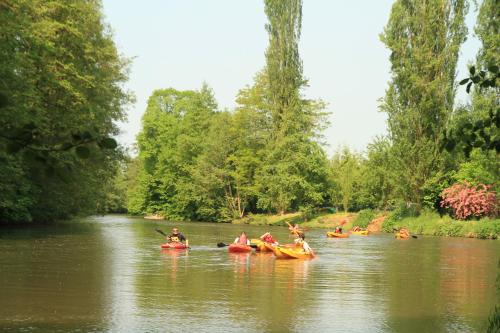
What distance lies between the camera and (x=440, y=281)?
20703 millimetres

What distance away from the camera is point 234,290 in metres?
17.5

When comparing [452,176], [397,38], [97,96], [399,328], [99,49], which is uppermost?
[397,38]

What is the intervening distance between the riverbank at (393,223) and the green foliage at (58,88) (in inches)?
817

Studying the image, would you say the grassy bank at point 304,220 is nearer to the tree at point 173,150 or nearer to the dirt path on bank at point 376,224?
the dirt path on bank at point 376,224

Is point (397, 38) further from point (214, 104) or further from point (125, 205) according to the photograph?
point (125, 205)

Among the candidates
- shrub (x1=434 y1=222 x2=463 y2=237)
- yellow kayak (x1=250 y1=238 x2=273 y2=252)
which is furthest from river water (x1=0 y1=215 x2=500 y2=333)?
shrub (x1=434 y1=222 x2=463 y2=237)

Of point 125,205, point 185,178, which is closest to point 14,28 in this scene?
point 185,178

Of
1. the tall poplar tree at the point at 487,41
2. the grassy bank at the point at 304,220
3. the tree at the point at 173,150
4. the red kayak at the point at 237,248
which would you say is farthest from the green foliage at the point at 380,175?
the red kayak at the point at 237,248

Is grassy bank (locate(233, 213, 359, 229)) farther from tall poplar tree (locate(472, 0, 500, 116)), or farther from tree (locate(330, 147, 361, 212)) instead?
tall poplar tree (locate(472, 0, 500, 116))

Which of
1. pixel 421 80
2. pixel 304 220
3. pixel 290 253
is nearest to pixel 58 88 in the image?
pixel 290 253

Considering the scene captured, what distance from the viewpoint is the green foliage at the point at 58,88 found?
27.9 m

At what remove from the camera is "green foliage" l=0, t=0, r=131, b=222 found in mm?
27906

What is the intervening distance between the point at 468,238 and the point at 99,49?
85.6ft

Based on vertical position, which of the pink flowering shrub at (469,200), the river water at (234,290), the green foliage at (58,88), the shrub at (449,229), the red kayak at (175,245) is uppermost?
the green foliage at (58,88)
